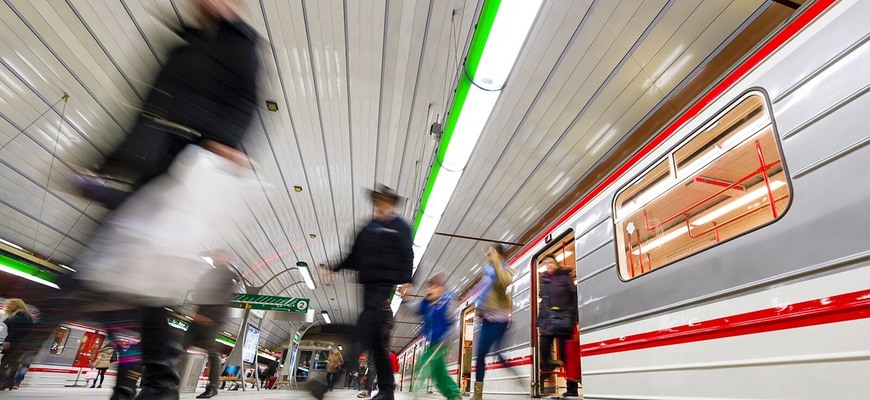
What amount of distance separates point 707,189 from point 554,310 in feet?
7.68

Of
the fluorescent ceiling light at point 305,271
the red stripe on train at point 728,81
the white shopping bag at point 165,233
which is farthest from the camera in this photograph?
the fluorescent ceiling light at point 305,271

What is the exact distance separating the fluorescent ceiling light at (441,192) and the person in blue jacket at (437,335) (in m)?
1.04

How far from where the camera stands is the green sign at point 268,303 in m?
7.97

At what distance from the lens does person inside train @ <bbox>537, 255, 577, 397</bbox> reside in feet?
15.3

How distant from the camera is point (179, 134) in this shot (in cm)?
134

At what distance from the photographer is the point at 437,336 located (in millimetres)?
4539

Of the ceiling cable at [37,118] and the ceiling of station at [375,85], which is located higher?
the ceiling of station at [375,85]

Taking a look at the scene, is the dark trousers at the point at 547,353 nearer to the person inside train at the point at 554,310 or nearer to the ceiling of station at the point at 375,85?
the person inside train at the point at 554,310

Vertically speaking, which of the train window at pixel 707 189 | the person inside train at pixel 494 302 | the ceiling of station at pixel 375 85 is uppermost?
→ the ceiling of station at pixel 375 85

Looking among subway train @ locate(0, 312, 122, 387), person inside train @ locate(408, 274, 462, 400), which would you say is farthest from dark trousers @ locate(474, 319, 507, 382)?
subway train @ locate(0, 312, 122, 387)

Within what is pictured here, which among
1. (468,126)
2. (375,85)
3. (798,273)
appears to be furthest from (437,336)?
(798,273)

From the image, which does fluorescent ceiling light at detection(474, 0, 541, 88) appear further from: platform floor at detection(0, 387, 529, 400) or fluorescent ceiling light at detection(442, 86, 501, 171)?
platform floor at detection(0, 387, 529, 400)

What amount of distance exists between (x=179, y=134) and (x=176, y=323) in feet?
2.08

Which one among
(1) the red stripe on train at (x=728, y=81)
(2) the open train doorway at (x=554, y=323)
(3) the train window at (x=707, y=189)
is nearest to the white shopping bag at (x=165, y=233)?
(3) the train window at (x=707, y=189)
